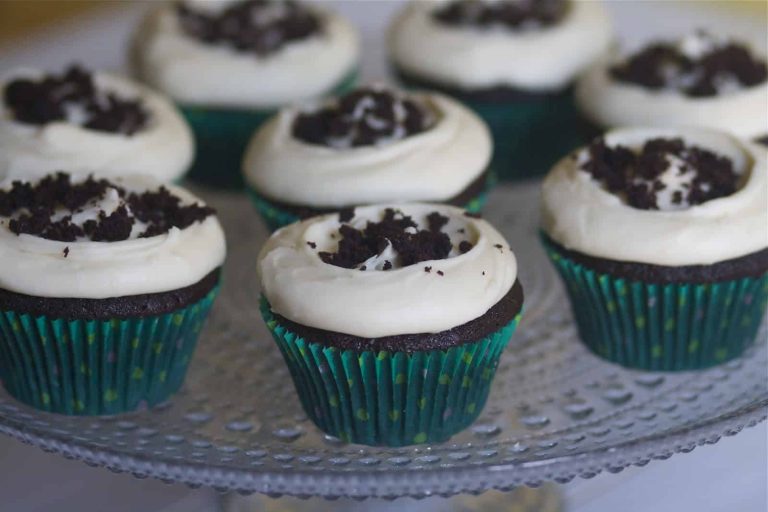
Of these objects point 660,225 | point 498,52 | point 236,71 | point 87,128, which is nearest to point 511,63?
point 498,52

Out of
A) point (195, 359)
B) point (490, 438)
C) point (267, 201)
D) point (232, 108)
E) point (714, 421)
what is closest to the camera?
point (714, 421)

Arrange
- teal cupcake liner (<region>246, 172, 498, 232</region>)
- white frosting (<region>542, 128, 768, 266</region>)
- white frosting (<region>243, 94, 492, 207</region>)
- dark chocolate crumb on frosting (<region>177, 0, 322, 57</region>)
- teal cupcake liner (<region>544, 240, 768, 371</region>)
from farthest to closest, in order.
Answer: dark chocolate crumb on frosting (<region>177, 0, 322, 57</region>) → teal cupcake liner (<region>246, 172, 498, 232</region>) → white frosting (<region>243, 94, 492, 207</region>) → teal cupcake liner (<region>544, 240, 768, 371</region>) → white frosting (<region>542, 128, 768, 266</region>)

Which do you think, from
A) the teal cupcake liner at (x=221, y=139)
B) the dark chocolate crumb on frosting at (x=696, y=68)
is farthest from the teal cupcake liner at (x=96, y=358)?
the dark chocolate crumb on frosting at (x=696, y=68)

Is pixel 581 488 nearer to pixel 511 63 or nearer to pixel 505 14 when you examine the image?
pixel 511 63

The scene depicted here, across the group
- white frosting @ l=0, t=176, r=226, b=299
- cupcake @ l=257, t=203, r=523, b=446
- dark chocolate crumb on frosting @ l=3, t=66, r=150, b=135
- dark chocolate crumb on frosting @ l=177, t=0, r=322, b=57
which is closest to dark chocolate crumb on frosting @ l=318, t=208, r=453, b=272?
cupcake @ l=257, t=203, r=523, b=446

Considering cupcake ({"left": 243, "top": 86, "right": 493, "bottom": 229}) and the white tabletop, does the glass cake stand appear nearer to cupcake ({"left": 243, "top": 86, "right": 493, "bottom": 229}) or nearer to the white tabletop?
the white tabletop

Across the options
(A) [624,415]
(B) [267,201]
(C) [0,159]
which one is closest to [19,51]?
(C) [0,159]

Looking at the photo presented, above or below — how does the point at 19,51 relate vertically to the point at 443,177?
below

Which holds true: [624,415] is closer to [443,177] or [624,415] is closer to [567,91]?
[443,177]
